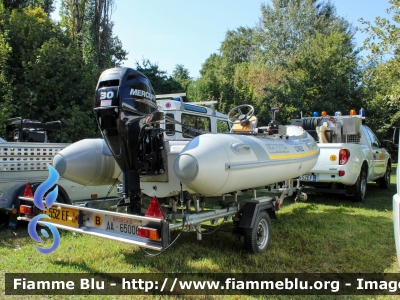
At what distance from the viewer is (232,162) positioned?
13.1 ft

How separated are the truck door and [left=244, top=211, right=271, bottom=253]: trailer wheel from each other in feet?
18.5

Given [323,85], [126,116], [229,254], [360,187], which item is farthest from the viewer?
[323,85]

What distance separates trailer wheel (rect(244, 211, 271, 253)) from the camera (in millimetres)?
4398

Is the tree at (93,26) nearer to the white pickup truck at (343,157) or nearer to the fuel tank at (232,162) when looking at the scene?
the white pickup truck at (343,157)

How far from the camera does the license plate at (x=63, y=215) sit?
12.5 ft

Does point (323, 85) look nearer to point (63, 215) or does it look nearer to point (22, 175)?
point (22, 175)

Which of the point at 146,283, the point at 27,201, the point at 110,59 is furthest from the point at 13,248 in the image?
the point at 110,59

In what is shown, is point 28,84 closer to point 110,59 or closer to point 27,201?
point 110,59

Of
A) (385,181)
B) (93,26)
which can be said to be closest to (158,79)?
(93,26)

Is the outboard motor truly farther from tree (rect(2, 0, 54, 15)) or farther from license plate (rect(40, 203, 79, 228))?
tree (rect(2, 0, 54, 15))

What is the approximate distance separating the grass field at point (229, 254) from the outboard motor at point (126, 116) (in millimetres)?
856

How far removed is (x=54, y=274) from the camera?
3.88 m

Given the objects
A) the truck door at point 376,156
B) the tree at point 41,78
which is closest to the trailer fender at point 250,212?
the truck door at point 376,156

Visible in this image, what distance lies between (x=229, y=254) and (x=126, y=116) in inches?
88.2
